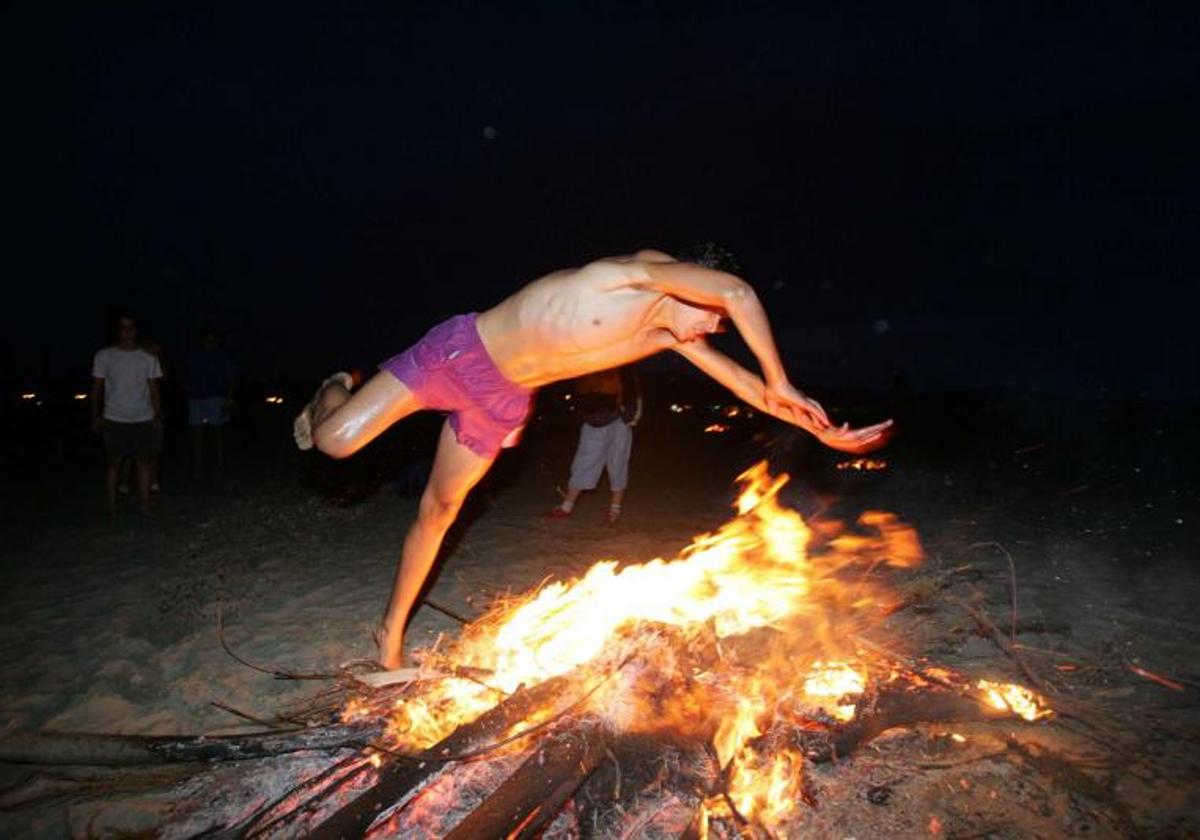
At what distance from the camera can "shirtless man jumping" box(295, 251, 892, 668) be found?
126 inches

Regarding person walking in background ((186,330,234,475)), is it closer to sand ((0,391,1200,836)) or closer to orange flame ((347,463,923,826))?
sand ((0,391,1200,836))

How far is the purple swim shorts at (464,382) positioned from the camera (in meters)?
3.55

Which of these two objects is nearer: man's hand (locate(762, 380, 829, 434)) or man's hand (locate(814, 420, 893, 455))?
man's hand (locate(762, 380, 829, 434))

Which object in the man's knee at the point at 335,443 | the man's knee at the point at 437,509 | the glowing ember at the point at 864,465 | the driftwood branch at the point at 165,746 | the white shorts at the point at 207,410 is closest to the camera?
the driftwood branch at the point at 165,746

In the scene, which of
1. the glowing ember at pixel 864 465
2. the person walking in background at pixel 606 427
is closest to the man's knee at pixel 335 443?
the person walking in background at pixel 606 427

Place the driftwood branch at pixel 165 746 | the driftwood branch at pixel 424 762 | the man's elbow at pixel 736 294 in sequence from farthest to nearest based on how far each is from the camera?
the man's elbow at pixel 736 294, the driftwood branch at pixel 165 746, the driftwood branch at pixel 424 762

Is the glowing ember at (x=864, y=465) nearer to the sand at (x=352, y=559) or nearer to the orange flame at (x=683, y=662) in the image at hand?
the sand at (x=352, y=559)

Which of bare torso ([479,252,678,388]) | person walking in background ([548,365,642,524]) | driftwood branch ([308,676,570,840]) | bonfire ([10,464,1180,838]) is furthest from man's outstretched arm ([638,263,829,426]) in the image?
person walking in background ([548,365,642,524])

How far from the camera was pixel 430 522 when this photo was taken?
155 inches

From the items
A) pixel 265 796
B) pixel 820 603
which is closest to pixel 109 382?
pixel 265 796

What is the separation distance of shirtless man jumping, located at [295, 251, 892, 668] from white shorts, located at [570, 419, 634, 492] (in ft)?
12.6

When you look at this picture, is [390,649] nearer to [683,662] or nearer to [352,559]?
[683,662]

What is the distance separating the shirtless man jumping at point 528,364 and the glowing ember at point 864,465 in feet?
29.8

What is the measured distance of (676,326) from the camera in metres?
3.62
